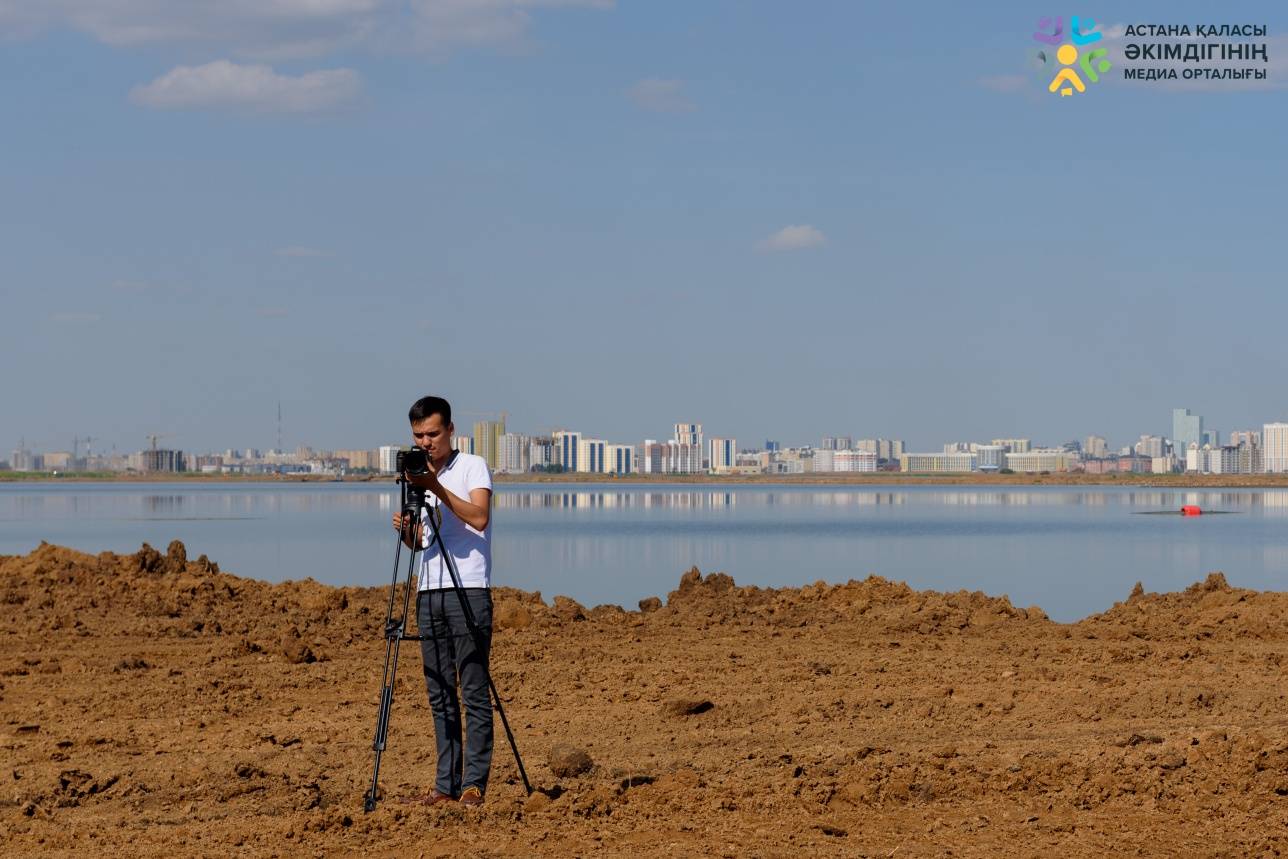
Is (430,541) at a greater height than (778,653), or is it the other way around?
(430,541)

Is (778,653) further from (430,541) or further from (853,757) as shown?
(430,541)

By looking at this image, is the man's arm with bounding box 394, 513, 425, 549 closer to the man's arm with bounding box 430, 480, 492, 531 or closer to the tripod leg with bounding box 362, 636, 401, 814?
the man's arm with bounding box 430, 480, 492, 531

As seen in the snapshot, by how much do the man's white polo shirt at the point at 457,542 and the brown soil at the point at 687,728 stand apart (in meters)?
1.07

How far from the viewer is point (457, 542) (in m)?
6.78

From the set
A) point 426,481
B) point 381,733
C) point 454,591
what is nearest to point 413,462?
point 426,481

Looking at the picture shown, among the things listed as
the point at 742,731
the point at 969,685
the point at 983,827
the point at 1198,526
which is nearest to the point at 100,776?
the point at 742,731

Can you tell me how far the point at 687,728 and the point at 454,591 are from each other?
3.23m

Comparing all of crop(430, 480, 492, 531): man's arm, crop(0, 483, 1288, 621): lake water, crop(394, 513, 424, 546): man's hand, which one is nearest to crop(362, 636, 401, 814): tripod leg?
crop(394, 513, 424, 546): man's hand

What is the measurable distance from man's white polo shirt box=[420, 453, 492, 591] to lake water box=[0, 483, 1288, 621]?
50.4ft

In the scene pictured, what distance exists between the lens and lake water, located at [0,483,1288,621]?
26562 millimetres

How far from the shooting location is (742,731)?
30.7ft

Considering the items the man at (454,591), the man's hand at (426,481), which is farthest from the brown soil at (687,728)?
the man's hand at (426,481)

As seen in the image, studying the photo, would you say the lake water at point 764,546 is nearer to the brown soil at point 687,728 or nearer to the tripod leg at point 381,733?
the brown soil at point 687,728

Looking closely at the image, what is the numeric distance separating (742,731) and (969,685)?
2.34 meters
